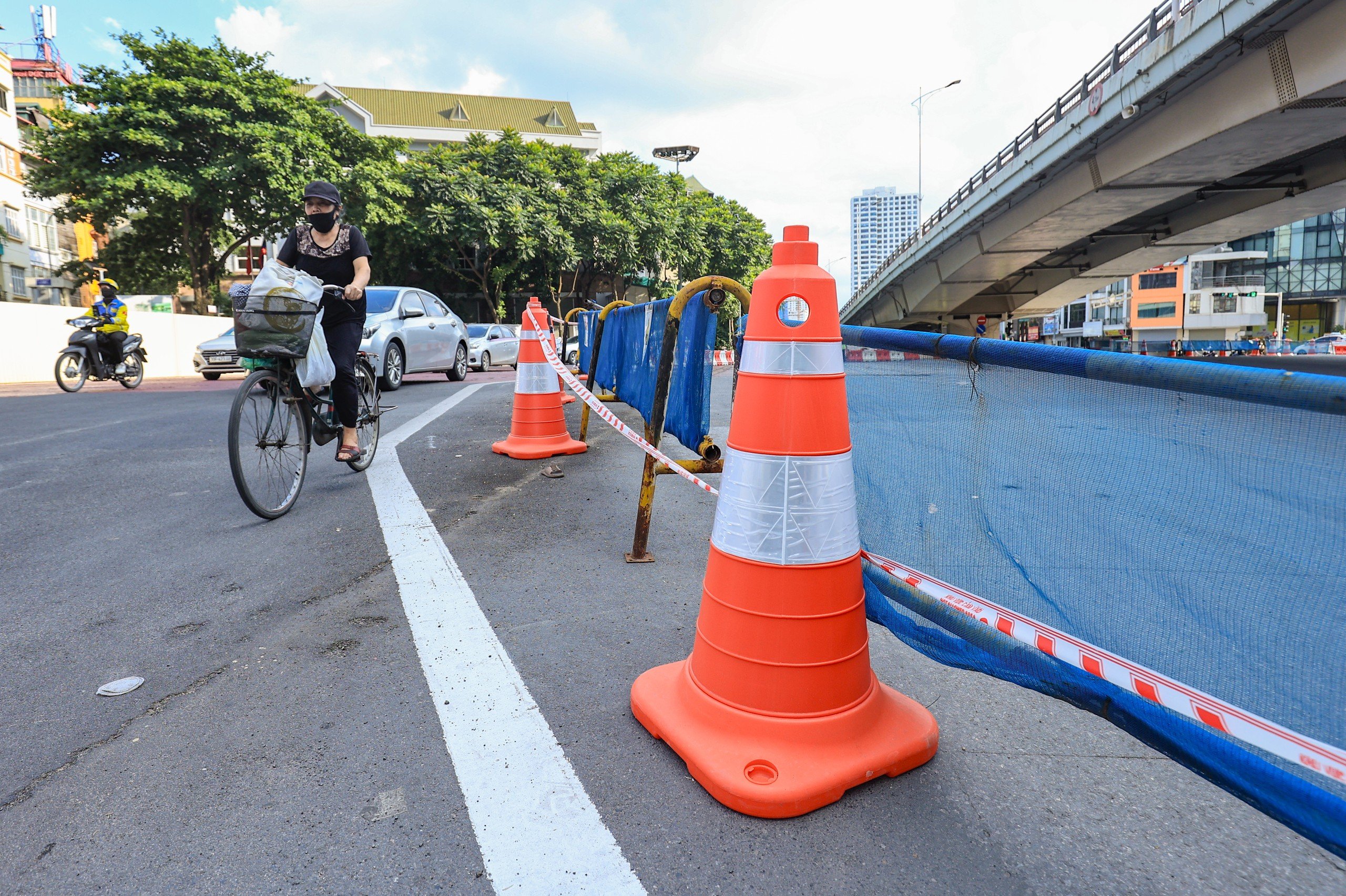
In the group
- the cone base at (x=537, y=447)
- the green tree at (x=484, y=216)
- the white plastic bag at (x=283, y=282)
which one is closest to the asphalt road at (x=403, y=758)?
the white plastic bag at (x=283, y=282)

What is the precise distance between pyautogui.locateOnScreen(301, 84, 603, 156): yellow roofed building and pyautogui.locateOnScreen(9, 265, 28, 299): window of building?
92.3 ft

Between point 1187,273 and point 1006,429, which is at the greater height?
point 1187,273

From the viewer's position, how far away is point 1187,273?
77562 mm

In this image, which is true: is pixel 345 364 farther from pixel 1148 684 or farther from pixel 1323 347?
pixel 1323 347

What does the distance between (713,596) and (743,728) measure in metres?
0.37

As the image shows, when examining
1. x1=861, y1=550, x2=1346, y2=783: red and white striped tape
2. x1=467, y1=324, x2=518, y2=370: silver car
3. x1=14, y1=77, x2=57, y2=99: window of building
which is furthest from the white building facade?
x1=861, y1=550, x2=1346, y2=783: red and white striped tape

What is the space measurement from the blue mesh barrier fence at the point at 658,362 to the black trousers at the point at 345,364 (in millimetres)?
1858

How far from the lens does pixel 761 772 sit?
204 cm

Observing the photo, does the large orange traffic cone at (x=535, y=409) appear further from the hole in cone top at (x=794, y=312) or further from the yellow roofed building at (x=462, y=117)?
the yellow roofed building at (x=462, y=117)

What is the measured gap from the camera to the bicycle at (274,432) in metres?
4.44

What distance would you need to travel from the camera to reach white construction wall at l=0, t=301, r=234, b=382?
A: 19250mm

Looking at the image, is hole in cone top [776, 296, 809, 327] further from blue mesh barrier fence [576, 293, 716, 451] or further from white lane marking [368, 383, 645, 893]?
blue mesh barrier fence [576, 293, 716, 451]

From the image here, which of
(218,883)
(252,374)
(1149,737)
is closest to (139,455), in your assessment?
(252,374)

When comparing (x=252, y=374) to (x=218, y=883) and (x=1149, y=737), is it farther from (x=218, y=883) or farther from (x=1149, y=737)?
(x=1149, y=737)
